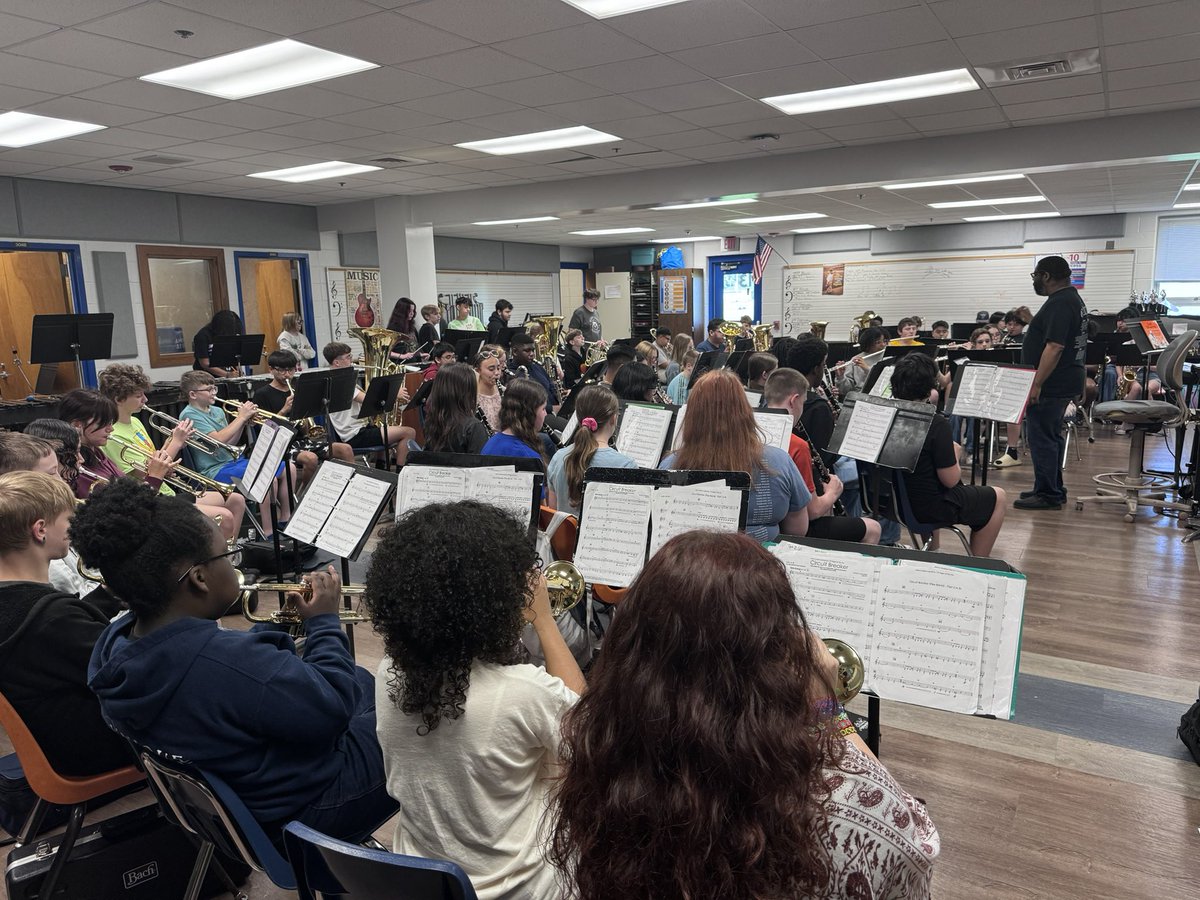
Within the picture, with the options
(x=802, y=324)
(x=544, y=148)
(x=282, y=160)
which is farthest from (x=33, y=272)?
(x=802, y=324)

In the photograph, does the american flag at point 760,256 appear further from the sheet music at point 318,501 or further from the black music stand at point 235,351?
the sheet music at point 318,501

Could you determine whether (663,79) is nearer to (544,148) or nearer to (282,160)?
(544,148)

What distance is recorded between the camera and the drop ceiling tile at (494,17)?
12.3 feet

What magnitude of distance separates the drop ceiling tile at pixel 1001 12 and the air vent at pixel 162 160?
6.29m

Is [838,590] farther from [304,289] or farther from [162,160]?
[304,289]

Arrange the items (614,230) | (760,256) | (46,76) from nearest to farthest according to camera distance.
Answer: (46,76) → (614,230) → (760,256)

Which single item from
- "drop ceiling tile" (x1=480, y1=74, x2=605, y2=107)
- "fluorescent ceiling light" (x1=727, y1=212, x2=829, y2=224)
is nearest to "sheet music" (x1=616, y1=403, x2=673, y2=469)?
"drop ceiling tile" (x1=480, y1=74, x2=605, y2=107)

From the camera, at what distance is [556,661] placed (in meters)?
1.68

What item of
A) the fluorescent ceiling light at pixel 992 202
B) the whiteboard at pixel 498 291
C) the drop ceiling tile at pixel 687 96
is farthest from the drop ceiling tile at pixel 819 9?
the whiteboard at pixel 498 291

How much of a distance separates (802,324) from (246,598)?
590 inches

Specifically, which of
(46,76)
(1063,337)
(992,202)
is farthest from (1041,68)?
(992,202)

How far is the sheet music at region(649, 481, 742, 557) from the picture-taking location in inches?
84.4

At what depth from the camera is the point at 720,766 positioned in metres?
0.90

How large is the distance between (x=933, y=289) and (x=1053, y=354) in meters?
9.94
